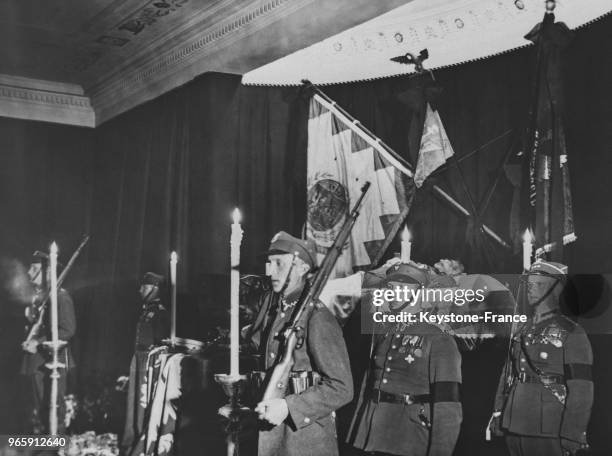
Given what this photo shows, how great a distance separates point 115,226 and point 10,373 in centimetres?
145

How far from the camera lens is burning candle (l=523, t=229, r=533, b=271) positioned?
2.81 meters

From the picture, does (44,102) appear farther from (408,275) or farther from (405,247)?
(408,275)

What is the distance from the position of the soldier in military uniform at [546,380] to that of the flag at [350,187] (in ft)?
3.83

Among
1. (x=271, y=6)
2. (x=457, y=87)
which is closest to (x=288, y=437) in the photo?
(x=457, y=87)

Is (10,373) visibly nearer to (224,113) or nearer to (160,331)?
(160,331)

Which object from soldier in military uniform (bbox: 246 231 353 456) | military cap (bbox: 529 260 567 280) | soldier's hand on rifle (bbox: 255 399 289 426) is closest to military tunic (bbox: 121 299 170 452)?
soldier in military uniform (bbox: 246 231 353 456)

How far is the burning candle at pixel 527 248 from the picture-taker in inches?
111

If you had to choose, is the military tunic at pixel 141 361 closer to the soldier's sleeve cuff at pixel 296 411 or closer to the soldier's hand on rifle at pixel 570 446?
the soldier's sleeve cuff at pixel 296 411

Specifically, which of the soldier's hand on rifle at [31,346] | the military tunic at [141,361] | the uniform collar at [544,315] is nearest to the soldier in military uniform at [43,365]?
the soldier's hand on rifle at [31,346]

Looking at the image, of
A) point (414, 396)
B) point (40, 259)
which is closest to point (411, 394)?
point (414, 396)

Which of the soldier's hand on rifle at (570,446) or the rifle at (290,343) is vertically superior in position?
the rifle at (290,343)

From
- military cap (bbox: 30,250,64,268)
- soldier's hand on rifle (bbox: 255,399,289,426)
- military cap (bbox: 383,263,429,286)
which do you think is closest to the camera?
soldier's hand on rifle (bbox: 255,399,289,426)

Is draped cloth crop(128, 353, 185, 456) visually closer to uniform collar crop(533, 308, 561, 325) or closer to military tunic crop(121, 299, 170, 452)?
military tunic crop(121, 299, 170, 452)

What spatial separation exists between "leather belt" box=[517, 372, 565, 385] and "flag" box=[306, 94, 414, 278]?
1271 millimetres
